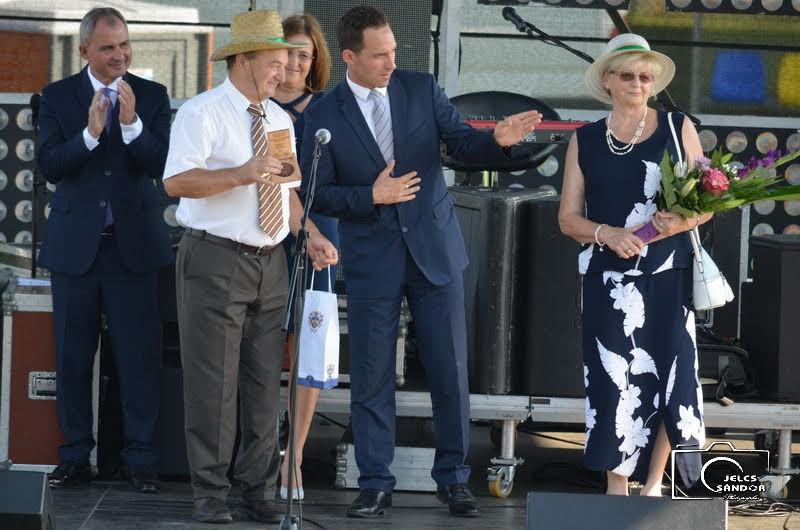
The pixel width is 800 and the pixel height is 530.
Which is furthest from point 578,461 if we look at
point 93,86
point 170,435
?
point 93,86

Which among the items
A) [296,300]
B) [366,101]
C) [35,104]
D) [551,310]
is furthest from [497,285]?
[35,104]

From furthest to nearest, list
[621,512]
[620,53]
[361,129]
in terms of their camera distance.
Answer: [361,129]
[620,53]
[621,512]

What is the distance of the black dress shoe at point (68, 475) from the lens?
19.9ft

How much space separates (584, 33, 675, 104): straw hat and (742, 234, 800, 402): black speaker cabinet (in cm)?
123

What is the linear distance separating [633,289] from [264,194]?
140 centimetres

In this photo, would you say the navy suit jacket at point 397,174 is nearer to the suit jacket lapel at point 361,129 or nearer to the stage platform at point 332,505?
the suit jacket lapel at point 361,129

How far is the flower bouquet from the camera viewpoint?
478 cm

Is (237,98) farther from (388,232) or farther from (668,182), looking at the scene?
(668,182)

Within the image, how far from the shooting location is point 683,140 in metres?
5.02

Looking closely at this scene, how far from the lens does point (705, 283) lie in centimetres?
490

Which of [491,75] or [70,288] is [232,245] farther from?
[491,75]

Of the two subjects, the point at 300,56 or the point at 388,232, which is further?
the point at 300,56

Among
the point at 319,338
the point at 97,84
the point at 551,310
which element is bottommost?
the point at 319,338

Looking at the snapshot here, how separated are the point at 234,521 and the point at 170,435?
0.86 metres
